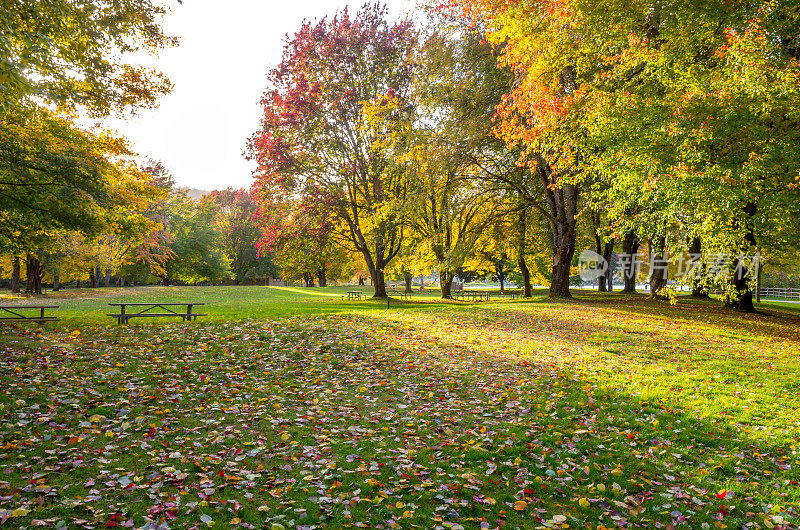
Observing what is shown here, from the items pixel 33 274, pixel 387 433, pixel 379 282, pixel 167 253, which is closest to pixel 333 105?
pixel 379 282

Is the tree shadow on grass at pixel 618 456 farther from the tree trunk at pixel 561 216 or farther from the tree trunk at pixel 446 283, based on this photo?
the tree trunk at pixel 446 283

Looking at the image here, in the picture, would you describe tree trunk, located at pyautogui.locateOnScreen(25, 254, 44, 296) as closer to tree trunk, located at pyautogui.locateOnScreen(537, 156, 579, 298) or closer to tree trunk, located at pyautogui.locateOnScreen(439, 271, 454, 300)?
tree trunk, located at pyautogui.locateOnScreen(439, 271, 454, 300)

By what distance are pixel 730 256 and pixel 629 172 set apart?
4510mm

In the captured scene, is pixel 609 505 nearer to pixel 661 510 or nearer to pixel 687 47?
pixel 661 510

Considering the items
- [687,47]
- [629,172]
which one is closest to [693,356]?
[629,172]

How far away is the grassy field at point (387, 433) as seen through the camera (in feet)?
14.8

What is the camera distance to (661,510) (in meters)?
4.68

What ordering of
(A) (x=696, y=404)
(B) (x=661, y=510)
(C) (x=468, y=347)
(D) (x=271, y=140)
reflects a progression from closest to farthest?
1. (B) (x=661, y=510)
2. (A) (x=696, y=404)
3. (C) (x=468, y=347)
4. (D) (x=271, y=140)

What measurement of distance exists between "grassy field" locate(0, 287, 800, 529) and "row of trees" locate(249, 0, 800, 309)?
18.9ft

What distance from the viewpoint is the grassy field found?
4523mm

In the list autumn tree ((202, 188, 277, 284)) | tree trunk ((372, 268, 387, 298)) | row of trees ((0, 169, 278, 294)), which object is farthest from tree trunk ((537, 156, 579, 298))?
autumn tree ((202, 188, 277, 284))

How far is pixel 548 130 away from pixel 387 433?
1372cm

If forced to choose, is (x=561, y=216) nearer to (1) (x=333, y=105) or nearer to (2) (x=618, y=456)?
(1) (x=333, y=105)

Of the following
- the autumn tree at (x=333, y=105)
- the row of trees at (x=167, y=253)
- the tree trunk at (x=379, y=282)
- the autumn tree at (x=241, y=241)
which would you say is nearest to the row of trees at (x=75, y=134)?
the row of trees at (x=167, y=253)
